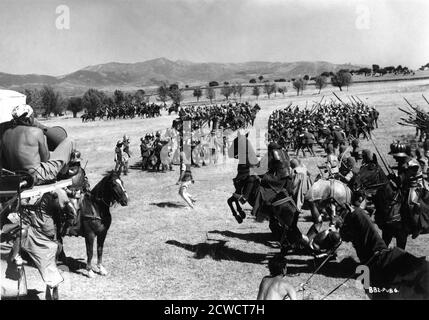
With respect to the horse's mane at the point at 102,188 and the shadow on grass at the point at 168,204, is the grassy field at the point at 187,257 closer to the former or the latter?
the shadow on grass at the point at 168,204

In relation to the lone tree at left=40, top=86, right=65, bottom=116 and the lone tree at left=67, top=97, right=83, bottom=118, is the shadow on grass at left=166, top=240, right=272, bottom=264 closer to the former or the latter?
the lone tree at left=67, top=97, right=83, bottom=118

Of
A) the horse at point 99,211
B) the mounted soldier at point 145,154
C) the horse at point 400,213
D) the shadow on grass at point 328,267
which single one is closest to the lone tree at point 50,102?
the mounted soldier at point 145,154

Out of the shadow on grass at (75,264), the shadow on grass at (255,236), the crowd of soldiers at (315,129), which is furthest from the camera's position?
the crowd of soldiers at (315,129)

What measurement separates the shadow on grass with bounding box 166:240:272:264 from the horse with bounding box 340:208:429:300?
317 cm

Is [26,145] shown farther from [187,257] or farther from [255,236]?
[255,236]

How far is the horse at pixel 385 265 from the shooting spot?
5.20m

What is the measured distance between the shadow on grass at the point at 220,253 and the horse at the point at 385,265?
3.17 metres

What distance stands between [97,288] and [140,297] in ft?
3.11

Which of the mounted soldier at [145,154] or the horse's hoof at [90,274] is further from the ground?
the mounted soldier at [145,154]

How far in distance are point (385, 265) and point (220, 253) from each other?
4.76 m

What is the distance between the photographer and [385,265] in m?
5.64

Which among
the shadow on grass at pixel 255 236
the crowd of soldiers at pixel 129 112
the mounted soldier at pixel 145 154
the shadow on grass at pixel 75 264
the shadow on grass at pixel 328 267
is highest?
the crowd of soldiers at pixel 129 112
